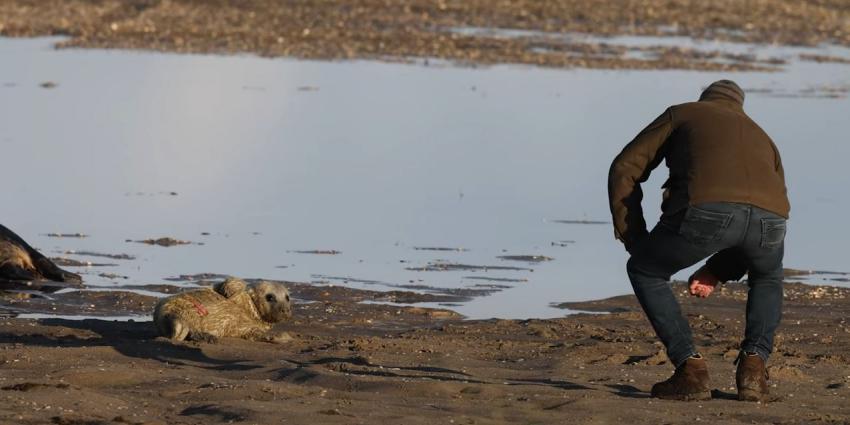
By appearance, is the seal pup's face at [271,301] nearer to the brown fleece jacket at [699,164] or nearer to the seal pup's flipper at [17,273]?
the seal pup's flipper at [17,273]

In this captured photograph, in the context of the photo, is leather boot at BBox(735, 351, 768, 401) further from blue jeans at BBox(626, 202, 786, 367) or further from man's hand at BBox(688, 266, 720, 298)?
man's hand at BBox(688, 266, 720, 298)

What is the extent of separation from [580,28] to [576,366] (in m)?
28.3

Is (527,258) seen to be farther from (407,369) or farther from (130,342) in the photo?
(407,369)

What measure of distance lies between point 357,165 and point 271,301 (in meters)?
7.70

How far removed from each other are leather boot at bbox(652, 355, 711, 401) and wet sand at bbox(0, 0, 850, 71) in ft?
71.6

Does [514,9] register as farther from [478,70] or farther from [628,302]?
[628,302]

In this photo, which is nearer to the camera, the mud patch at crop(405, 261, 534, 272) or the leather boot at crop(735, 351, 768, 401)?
the leather boot at crop(735, 351, 768, 401)

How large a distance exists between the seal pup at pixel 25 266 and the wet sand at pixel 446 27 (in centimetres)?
1750

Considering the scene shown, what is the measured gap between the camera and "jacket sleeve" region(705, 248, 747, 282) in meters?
8.72

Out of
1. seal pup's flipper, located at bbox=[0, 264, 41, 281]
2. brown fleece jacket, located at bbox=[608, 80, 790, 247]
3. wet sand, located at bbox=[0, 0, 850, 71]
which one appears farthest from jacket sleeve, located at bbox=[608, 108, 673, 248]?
wet sand, located at bbox=[0, 0, 850, 71]

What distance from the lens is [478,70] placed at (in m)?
29.4

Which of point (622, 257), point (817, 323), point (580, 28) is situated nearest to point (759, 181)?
point (817, 323)

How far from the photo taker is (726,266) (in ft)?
28.9

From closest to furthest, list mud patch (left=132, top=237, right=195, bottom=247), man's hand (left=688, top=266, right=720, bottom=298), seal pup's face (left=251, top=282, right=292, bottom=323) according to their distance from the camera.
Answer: man's hand (left=688, top=266, right=720, bottom=298)
seal pup's face (left=251, top=282, right=292, bottom=323)
mud patch (left=132, top=237, right=195, bottom=247)
